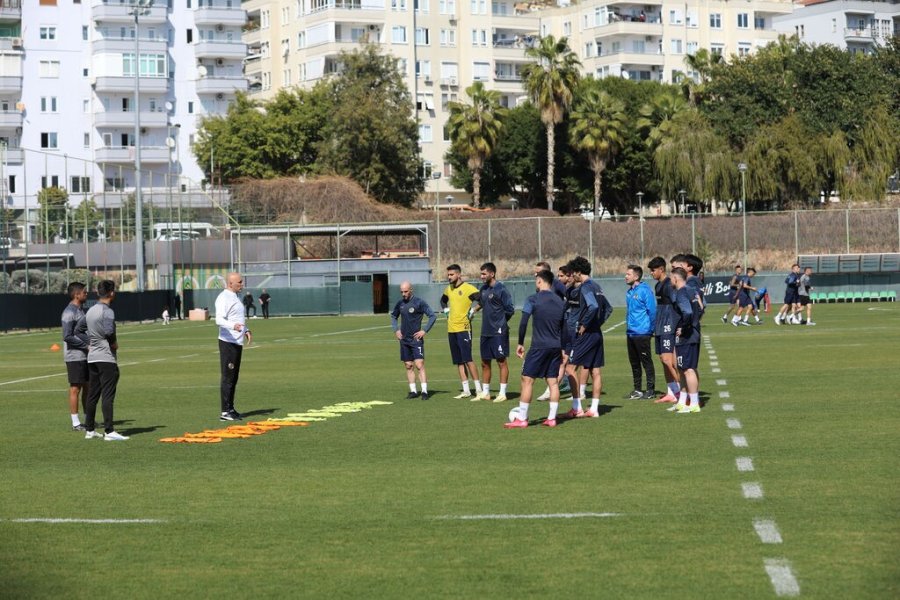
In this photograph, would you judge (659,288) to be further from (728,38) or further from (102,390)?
(728,38)

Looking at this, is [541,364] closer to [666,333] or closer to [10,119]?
[666,333]

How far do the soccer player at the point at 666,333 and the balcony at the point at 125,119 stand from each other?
10122 cm

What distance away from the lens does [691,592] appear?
28.9 ft

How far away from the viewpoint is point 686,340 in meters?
19.3

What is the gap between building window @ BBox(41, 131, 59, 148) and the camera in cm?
11725

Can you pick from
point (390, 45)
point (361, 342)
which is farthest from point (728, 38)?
point (361, 342)

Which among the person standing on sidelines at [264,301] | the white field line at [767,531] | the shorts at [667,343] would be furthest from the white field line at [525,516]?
the person standing on sidelines at [264,301]

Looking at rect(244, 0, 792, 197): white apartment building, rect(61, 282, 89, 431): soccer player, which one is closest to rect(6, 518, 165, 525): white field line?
rect(61, 282, 89, 431): soccer player

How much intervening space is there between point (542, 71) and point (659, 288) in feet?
266

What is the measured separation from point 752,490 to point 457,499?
255cm

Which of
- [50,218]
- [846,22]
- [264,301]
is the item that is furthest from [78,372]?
[846,22]

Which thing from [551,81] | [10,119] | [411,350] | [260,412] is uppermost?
[551,81]

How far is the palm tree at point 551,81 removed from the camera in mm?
100688

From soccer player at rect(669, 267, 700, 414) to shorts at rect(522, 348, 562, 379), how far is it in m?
2.16
